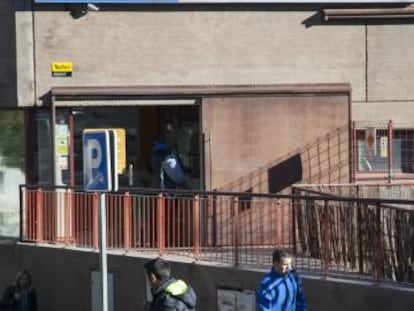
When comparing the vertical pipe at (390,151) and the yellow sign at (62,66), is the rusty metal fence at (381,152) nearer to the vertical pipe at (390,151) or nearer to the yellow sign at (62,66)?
the vertical pipe at (390,151)

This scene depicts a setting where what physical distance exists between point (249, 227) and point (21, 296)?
354 cm

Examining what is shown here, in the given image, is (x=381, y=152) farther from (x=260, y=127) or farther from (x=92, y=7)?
(x=92, y=7)

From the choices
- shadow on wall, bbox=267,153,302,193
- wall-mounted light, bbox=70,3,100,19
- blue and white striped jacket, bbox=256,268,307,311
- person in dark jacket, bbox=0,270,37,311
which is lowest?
person in dark jacket, bbox=0,270,37,311

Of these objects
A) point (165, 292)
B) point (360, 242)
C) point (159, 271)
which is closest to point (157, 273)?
point (159, 271)

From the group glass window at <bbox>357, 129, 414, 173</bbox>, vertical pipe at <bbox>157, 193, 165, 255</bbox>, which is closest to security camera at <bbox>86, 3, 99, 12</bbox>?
vertical pipe at <bbox>157, 193, 165, 255</bbox>

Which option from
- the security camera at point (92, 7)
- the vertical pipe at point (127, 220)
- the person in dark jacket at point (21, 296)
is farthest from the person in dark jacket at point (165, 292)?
the security camera at point (92, 7)

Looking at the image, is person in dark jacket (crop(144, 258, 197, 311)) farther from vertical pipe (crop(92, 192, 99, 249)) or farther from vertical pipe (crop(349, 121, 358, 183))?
vertical pipe (crop(349, 121, 358, 183))

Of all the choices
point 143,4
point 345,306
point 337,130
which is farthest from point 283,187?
point 345,306

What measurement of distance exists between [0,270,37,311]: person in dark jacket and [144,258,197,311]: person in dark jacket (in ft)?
17.9

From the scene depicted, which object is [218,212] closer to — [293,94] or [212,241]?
[212,241]

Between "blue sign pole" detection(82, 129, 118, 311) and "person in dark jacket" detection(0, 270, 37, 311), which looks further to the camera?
"person in dark jacket" detection(0, 270, 37, 311)

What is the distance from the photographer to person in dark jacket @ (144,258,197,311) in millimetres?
6594

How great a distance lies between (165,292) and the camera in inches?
261

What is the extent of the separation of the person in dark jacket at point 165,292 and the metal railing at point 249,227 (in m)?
2.93
